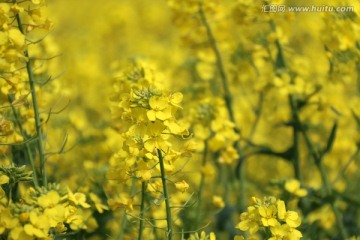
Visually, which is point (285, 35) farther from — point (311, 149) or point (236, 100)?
point (236, 100)

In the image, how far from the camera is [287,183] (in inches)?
122

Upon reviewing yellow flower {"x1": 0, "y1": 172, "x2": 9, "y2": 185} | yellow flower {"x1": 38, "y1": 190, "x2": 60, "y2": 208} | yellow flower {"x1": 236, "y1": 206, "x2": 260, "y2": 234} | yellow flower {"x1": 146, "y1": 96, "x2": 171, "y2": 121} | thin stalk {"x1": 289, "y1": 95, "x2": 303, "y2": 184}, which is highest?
yellow flower {"x1": 146, "y1": 96, "x2": 171, "y2": 121}

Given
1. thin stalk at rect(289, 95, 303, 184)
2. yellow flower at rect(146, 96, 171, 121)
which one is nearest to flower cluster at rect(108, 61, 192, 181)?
yellow flower at rect(146, 96, 171, 121)

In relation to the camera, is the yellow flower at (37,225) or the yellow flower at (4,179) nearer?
the yellow flower at (37,225)

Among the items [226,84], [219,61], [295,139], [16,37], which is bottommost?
[295,139]

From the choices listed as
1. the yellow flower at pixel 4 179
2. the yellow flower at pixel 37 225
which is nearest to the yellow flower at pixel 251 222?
the yellow flower at pixel 37 225

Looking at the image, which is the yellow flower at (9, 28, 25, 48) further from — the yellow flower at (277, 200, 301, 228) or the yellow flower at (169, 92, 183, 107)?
the yellow flower at (277, 200, 301, 228)

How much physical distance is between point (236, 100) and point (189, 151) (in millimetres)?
3005

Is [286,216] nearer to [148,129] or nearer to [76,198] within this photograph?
[148,129]

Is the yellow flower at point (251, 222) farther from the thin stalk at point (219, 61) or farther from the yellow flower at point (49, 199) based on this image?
the thin stalk at point (219, 61)

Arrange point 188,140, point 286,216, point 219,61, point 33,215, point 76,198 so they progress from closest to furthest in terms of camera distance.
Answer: point 33,215 < point 286,216 < point 76,198 < point 188,140 < point 219,61

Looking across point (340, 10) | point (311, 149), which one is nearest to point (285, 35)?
point (340, 10)

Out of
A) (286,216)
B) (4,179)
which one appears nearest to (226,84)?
(286,216)

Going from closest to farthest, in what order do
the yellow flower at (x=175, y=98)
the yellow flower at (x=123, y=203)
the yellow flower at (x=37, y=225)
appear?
the yellow flower at (x=37, y=225) → the yellow flower at (x=175, y=98) → the yellow flower at (x=123, y=203)
